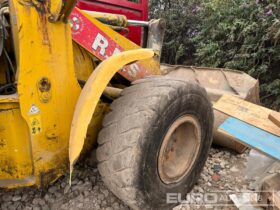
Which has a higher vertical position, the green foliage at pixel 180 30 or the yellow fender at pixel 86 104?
the yellow fender at pixel 86 104

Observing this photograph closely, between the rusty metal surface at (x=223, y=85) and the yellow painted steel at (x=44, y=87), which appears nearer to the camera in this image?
the yellow painted steel at (x=44, y=87)

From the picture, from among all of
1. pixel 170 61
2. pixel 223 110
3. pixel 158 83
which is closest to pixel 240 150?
pixel 223 110

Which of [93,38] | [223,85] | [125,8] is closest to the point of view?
[93,38]

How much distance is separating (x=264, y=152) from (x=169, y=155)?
725 millimetres

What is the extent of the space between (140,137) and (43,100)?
59 cm

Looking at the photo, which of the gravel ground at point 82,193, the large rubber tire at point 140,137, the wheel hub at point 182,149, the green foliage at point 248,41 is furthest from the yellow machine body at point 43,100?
the green foliage at point 248,41

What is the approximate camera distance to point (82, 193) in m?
2.44

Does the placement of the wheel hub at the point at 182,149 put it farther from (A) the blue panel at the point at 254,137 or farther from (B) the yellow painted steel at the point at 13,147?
(B) the yellow painted steel at the point at 13,147

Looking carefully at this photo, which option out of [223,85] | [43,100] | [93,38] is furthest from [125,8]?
[43,100]

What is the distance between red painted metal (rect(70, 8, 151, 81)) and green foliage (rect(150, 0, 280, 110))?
9.16ft

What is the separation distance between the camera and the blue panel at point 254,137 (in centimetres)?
244

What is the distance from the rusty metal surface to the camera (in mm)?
3312

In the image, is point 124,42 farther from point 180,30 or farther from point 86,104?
point 180,30

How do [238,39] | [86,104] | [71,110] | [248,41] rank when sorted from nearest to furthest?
1. [86,104]
2. [71,110]
3. [248,41]
4. [238,39]
